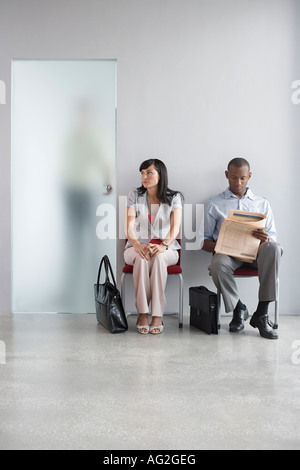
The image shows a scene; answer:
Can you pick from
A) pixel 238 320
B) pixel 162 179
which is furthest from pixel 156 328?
pixel 162 179

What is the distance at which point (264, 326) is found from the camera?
3.68m

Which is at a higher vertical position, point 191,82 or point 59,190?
point 191,82

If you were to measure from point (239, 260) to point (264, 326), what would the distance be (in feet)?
1.75

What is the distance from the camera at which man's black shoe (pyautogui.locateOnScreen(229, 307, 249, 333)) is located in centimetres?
382

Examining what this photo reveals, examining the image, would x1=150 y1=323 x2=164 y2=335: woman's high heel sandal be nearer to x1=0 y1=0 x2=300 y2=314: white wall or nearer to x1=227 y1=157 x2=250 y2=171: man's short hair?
x1=0 y1=0 x2=300 y2=314: white wall

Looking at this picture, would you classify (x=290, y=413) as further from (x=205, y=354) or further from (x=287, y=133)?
(x=287, y=133)

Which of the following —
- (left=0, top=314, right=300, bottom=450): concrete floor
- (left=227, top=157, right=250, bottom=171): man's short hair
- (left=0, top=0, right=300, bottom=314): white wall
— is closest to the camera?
(left=0, top=314, right=300, bottom=450): concrete floor

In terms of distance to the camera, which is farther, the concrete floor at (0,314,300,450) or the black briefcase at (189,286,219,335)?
the black briefcase at (189,286,219,335)

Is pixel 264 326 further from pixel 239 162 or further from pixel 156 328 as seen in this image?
pixel 239 162

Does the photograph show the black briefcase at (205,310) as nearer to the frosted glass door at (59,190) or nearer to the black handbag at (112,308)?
the black handbag at (112,308)

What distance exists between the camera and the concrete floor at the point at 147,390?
1951 mm

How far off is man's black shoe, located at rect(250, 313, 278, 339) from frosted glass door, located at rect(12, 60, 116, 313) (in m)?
1.36

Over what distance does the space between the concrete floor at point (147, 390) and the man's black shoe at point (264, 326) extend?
0.07m

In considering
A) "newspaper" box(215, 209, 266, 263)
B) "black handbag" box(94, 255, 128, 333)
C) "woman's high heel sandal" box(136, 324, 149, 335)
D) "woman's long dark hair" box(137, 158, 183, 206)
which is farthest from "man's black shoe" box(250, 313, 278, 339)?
"woman's long dark hair" box(137, 158, 183, 206)
